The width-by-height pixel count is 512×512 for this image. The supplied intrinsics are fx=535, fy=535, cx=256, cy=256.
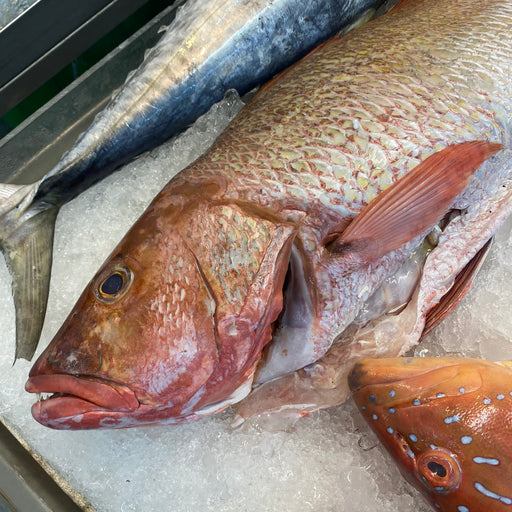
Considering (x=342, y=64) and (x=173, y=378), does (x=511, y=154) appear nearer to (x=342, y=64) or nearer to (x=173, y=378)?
(x=342, y=64)

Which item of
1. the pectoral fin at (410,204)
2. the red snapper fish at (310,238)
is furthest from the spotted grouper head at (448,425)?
the pectoral fin at (410,204)

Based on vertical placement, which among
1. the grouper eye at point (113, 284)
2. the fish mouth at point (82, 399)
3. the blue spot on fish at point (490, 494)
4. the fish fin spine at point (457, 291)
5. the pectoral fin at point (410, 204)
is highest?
the grouper eye at point (113, 284)

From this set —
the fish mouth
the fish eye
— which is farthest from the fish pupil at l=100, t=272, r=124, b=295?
the fish eye

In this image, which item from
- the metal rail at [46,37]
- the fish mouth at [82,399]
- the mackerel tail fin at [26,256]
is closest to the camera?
the fish mouth at [82,399]

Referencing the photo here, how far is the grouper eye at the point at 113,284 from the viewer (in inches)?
42.0

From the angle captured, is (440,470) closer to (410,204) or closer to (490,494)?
(490,494)

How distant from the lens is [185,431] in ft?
4.65

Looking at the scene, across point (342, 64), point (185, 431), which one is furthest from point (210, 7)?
point (185, 431)

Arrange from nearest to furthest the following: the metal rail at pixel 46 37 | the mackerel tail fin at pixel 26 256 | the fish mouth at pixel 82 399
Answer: the fish mouth at pixel 82 399 → the mackerel tail fin at pixel 26 256 → the metal rail at pixel 46 37

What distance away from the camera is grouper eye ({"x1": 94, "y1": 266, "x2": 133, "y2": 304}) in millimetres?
1067

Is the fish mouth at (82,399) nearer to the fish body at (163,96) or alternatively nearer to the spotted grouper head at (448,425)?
the fish body at (163,96)

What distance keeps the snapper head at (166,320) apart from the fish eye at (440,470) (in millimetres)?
438

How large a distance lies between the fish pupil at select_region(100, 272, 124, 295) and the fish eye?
0.72m

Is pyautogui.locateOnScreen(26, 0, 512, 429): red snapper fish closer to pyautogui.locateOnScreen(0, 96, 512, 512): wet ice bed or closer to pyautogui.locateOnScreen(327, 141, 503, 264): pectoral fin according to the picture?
pyautogui.locateOnScreen(327, 141, 503, 264): pectoral fin
